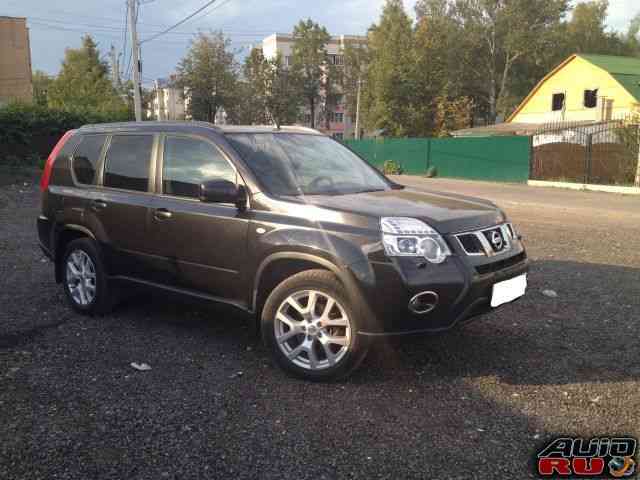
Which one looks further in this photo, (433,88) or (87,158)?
(433,88)

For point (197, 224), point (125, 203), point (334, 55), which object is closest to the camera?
point (197, 224)

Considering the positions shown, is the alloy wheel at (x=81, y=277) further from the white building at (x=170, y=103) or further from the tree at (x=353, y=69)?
the tree at (x=353, y=69)

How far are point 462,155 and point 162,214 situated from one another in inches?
1013

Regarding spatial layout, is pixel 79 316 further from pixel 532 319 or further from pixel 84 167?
pixel 532 319

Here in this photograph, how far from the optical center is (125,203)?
487 cm

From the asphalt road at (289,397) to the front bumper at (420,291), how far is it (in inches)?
10.4

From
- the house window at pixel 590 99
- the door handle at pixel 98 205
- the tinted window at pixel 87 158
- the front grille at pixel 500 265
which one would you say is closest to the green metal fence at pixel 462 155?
the house window at pixel 590 99

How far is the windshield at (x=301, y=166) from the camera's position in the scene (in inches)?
167

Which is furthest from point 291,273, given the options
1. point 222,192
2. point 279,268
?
point 222,192

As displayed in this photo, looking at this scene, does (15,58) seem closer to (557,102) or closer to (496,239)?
(557,102)

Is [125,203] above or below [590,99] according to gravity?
below

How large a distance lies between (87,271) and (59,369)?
4.58 ft

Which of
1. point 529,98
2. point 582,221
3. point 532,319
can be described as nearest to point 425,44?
point 529,98

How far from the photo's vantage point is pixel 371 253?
353 centimetres
